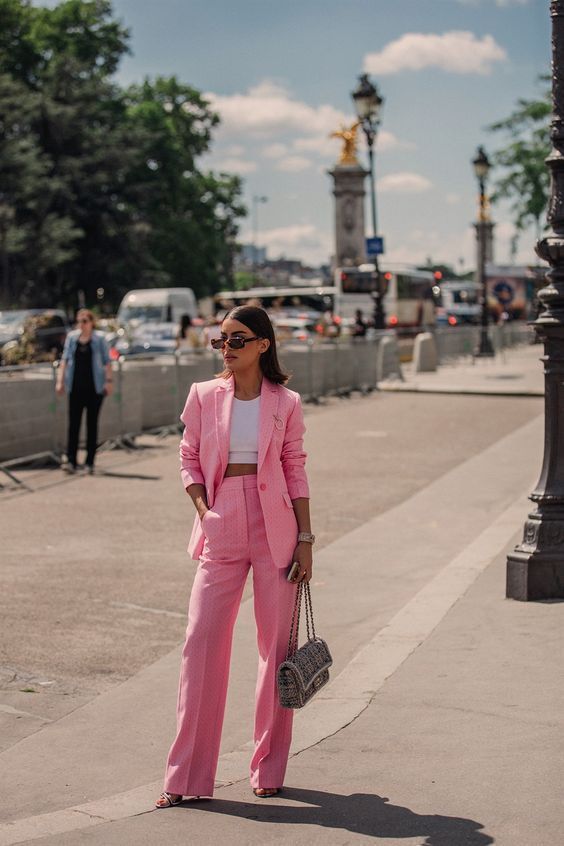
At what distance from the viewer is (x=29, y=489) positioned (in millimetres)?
14352

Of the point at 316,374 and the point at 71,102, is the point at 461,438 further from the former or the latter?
the point at 71,102

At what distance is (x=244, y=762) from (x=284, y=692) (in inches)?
30.8

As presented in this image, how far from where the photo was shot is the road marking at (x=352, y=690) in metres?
4.86

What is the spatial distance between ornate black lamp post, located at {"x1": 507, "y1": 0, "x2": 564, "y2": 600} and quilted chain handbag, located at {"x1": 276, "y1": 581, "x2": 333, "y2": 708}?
3437 millimetres

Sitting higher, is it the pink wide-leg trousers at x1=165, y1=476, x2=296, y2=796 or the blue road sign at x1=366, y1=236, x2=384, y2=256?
the blue road sign at x1=366, y1=236, x2=384, y2=256

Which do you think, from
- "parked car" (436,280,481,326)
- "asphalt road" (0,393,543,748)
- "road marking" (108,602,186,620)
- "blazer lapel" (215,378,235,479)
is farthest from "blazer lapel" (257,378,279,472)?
"parked car" (436,280,481,326)

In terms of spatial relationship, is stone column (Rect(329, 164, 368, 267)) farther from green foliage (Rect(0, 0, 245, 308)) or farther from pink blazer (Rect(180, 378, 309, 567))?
pink blazer (Rect(180, 378, 309, 567))

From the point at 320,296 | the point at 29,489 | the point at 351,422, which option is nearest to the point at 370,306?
the point at 320,296

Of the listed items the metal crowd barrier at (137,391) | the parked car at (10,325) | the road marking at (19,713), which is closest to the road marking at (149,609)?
the road marking at (19,713)

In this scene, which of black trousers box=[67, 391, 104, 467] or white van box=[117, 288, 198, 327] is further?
white van box=[117, 288, 198, 327]

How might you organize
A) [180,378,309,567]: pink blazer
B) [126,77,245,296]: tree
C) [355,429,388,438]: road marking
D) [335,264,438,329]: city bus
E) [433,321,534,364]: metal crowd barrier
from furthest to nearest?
[126,77,245,296]: tree
[335,264,438,329]: city bus
[433,321,534,364]: metal crowd barrier
[355,429,388,438]: road marking
[180,378,309,567]: pink blazer

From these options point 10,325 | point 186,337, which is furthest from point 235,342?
point 10,325

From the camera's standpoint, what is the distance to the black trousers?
15352 mm

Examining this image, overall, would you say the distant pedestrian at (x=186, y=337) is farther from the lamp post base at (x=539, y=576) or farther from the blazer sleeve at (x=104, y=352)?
the lamp post base at (x=539, y=576)
